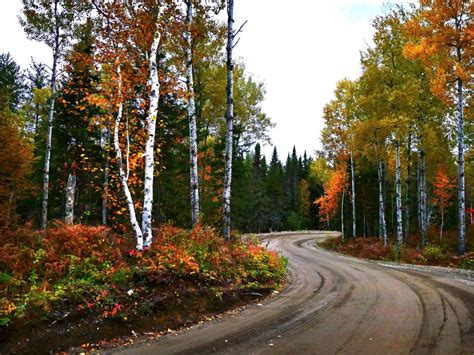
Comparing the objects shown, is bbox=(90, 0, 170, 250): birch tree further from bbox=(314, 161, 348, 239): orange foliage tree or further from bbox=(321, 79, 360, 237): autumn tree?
bbox=(314, 161, 348, 239): orange foliage tree

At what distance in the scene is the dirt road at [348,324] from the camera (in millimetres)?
6199

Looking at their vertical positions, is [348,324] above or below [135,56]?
below

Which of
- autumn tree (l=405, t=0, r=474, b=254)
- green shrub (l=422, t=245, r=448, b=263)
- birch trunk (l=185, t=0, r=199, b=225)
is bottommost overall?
green shrub (l=422, t=245, r=448, b=263)

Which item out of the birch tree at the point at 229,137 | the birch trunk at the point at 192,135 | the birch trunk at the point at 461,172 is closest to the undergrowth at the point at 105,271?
the birch tree at the point at 229,137

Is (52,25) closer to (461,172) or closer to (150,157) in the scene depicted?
(150,157)

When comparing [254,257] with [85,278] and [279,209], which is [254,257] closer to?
[85,278]

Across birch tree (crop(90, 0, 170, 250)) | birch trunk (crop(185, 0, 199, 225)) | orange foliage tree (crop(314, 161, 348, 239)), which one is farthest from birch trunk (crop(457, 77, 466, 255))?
birch tree (crop(90, 0, 170, 250))

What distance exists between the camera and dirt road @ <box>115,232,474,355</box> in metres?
6.20

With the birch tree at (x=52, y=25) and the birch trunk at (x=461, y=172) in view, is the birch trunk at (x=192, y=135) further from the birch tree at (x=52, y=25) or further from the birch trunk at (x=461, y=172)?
the birch trunk at (x=461, y=172)

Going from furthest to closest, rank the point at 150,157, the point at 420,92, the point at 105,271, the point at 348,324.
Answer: the point at 420,92, the point at 150,157, the point at 105,271, the point at 348,324

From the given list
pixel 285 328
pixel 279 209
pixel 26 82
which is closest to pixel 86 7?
pixel 285 328

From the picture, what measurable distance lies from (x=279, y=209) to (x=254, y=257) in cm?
5391

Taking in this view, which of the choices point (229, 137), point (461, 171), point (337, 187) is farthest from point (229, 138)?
point (337, 187)

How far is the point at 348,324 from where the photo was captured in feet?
24.4
